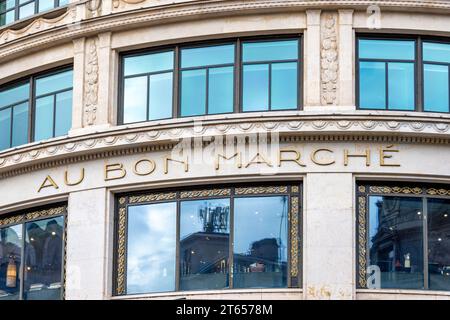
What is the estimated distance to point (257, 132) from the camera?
35688 millimetres

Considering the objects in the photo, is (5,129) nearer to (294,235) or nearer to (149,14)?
(149,14)

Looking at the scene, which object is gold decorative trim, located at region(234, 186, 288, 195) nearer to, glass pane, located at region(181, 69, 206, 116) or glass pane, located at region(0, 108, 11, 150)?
glass pane, located at region(181, 69, 206, 116)

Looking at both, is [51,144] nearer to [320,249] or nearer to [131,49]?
[131,49]

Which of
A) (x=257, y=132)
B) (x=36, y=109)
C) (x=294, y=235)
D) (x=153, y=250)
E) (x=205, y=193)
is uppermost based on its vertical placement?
(x=36, y=109)

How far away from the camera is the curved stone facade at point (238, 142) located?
35.0m

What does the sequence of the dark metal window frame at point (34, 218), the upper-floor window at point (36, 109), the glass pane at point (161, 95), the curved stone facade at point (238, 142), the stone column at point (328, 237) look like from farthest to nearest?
1. the upper-floor window at point (36, 109)
2. the glass pane at point (161, 95)
3. the dark metal window frame at point (34, 218)
4. the curved stone facade at point (238, 142)
5. the stone column at point (328, 237)

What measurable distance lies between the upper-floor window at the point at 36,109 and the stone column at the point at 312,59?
7310mm

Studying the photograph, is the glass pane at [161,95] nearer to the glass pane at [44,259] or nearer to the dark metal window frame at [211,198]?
the dark metal window frame at [211,198]

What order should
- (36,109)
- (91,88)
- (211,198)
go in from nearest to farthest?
(211,198) < (91,88) < (36,109)

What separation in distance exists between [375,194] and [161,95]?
6.87 metres

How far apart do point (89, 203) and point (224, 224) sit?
396 cm

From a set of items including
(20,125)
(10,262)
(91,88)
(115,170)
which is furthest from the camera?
(20,125)

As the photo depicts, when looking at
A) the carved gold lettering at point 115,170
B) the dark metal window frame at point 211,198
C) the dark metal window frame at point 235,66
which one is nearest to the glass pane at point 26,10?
the dark metal window frame at point 235,66

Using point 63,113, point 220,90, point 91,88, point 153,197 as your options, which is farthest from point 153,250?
point 63,113
